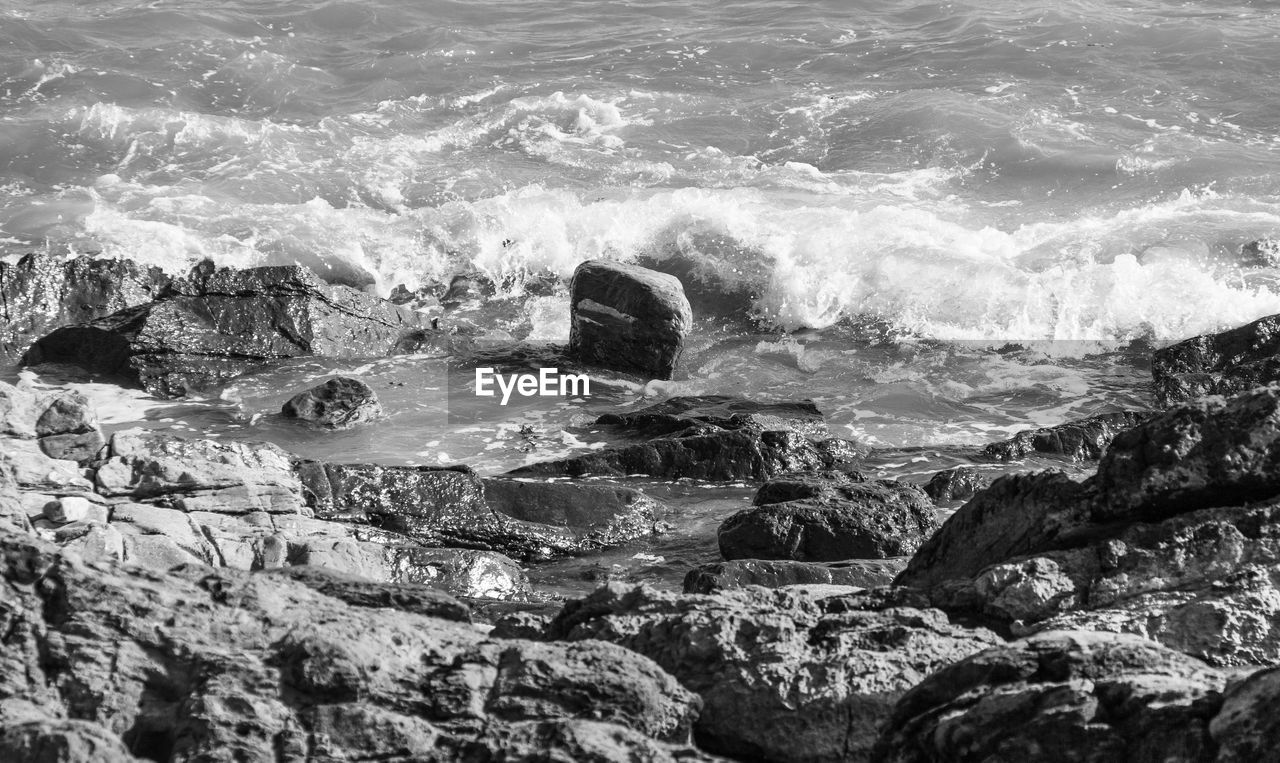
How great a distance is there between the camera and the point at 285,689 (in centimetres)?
366

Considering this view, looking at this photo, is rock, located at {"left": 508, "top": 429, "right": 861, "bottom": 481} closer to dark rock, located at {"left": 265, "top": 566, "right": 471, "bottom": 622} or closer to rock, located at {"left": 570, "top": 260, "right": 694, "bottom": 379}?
rock, located at {"left": 570, "top": 260, "right": 694, "bottom": 379}

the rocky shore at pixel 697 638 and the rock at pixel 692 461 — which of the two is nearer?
the rocky shore at pixel 697 638

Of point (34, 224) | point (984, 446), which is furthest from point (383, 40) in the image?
point (984, 446)

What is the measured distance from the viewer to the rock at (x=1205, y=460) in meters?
4.69

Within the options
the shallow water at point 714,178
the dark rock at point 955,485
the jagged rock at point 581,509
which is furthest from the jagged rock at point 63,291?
the dark rock at point 955,485

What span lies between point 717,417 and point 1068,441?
9.42 feet

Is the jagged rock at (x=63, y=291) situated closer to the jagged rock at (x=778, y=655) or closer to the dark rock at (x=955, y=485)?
the dark rock at (x=955, y=485)

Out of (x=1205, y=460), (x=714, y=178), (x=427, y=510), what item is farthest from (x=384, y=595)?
(x=714, y=178)

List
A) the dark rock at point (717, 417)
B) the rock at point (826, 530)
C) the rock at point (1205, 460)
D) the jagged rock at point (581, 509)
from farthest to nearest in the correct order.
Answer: the dark rock at point (717, 417), the jagged rock at point (581, 509), the rock at point (826, 530), the rock at point (1205, 460)

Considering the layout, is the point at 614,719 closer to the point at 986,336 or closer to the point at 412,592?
the point at 412,592

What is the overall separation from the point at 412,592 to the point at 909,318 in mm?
11825

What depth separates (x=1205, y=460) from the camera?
4711 millimetres

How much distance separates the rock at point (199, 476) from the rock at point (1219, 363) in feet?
26.5

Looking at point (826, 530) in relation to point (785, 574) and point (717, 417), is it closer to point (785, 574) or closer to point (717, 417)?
point (785, 574)
